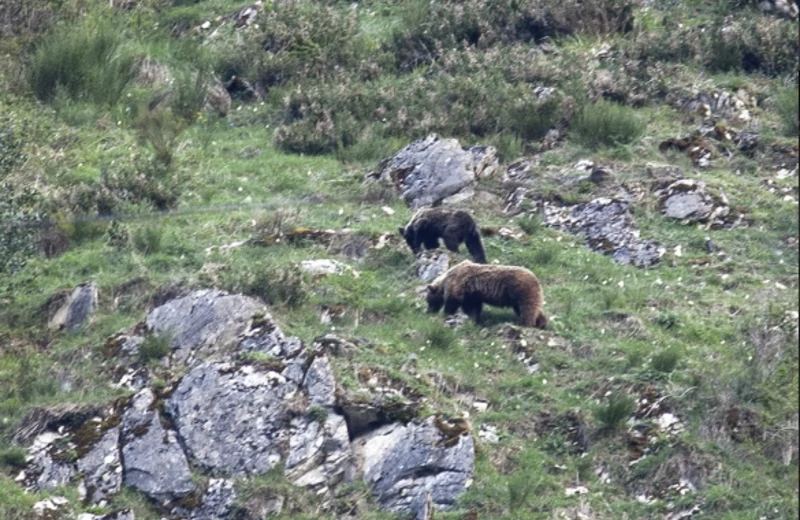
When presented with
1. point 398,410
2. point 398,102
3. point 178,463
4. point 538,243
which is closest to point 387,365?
point 398,410

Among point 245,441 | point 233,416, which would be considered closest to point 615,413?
point 245,441

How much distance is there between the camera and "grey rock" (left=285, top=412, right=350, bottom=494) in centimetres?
1343

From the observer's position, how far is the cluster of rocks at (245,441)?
13.3m

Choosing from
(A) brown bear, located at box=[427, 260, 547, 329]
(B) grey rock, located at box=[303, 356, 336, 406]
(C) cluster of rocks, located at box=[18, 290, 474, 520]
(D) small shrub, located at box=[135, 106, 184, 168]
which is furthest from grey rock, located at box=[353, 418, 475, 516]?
(D) small shrub, located at box=[135, 106, 184, 168]

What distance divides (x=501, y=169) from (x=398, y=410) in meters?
6.07

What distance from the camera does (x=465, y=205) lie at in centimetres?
1830

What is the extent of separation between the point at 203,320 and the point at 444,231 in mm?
3174

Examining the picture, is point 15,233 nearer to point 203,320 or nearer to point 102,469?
point 203,320

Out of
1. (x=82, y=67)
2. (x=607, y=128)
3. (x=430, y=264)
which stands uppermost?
(x=82, y=67)

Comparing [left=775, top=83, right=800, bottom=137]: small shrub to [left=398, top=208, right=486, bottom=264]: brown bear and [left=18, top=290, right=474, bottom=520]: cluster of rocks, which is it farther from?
[left=18, top=290, right=474, bottom=520]: cluster of rocks

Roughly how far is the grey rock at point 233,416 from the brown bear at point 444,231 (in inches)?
137

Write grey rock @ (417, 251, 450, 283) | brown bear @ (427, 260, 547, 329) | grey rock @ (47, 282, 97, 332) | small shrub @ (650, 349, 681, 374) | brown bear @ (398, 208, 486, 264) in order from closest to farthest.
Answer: small shrub @ (650, 349, 681, 374) → brown bear @ (427, 260, 547, 329) → grey rock @ (47, 282, 97, 332) → grey rock @ (417, 251, 450, 283) → brown bear @ (398, 208, 486, 264)

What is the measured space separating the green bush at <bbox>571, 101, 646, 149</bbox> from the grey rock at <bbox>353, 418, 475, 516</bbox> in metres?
6.78

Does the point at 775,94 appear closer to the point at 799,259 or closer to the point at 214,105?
the point at 799,259
